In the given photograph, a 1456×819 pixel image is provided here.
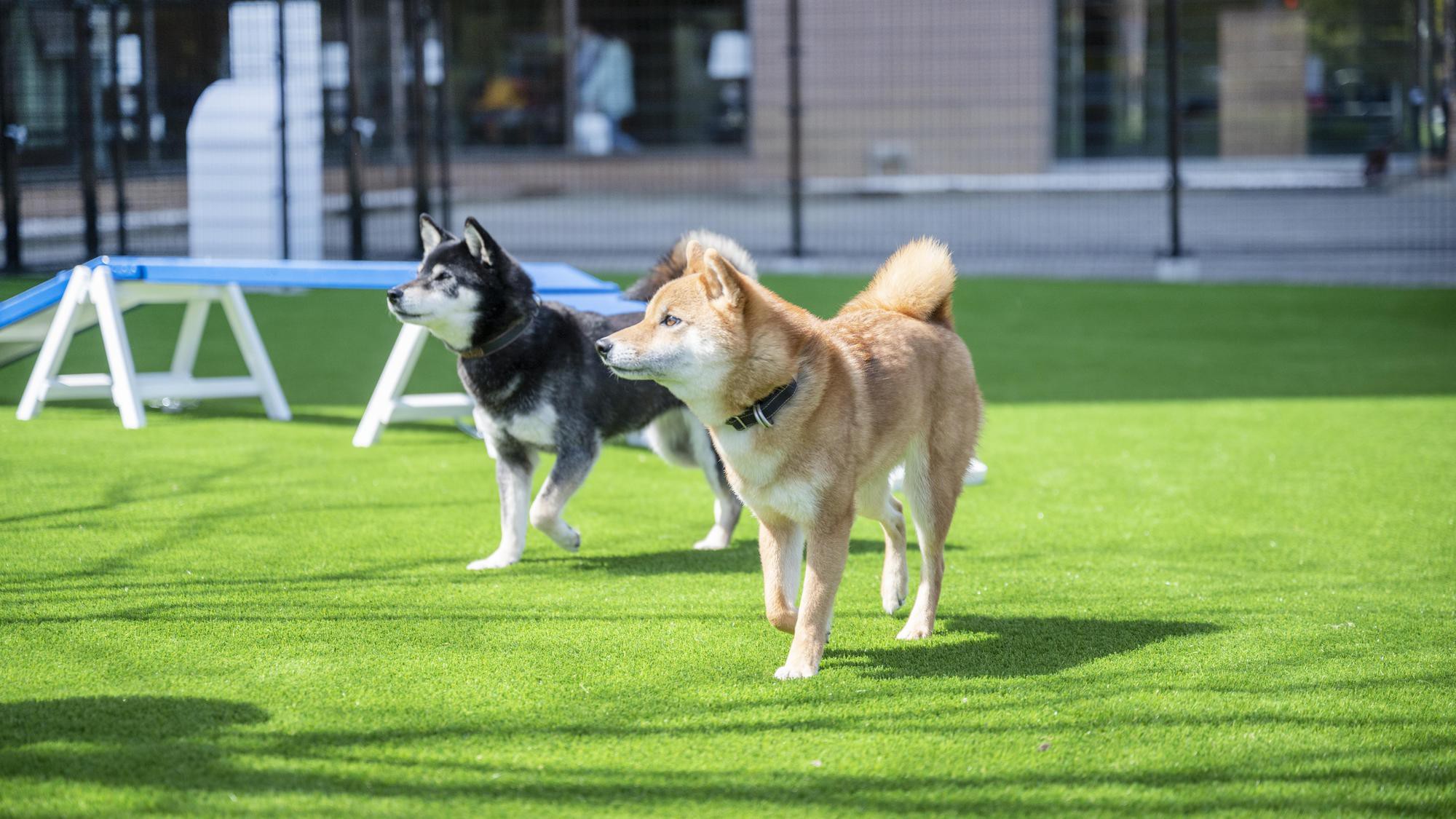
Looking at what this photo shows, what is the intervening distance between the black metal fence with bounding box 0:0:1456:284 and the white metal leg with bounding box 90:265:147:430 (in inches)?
182

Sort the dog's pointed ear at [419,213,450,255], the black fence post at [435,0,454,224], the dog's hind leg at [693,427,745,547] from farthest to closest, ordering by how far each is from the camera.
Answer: the black fence post at [435,0,454,224], the dog's pointed ear at [419,213,450,255], the dog's hind leg at [693,427,745,547]

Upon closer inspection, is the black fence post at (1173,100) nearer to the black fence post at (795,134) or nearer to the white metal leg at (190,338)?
the black fence post at (795,134)

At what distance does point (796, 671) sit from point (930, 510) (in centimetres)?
58

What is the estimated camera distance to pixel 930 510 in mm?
3338

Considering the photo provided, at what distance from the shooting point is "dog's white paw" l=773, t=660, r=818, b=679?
9.80 feet

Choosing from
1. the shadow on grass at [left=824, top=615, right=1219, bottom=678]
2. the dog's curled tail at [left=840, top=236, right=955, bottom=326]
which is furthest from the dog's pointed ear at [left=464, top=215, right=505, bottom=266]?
the shadow on grass at [left=824, top=615, right=1219, bottom=678]

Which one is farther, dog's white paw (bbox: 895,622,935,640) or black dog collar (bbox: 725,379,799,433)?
dog's white paw (bbox: 895,622,935,640)

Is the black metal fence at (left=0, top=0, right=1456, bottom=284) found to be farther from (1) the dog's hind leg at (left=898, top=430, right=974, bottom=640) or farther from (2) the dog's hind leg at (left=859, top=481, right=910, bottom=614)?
(1) the dog's hind leg at (left=898, top=430, right=974, bottom=640)

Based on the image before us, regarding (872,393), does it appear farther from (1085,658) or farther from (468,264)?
(468,264)

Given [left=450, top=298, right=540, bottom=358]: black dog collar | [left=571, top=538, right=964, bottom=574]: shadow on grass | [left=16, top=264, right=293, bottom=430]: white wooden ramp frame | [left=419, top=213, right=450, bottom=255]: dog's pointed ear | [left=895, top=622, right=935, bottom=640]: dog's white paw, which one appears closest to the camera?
[left=895, top=622, right=935, bottom=640]: dog's white paw

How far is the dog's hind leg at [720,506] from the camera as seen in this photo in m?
4.20

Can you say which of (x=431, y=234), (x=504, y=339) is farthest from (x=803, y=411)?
(x=431, y=234)

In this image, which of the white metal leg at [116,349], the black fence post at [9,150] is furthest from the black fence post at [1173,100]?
the black fence post at [9,150]

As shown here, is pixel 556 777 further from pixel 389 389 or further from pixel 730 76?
pixel 730 76
